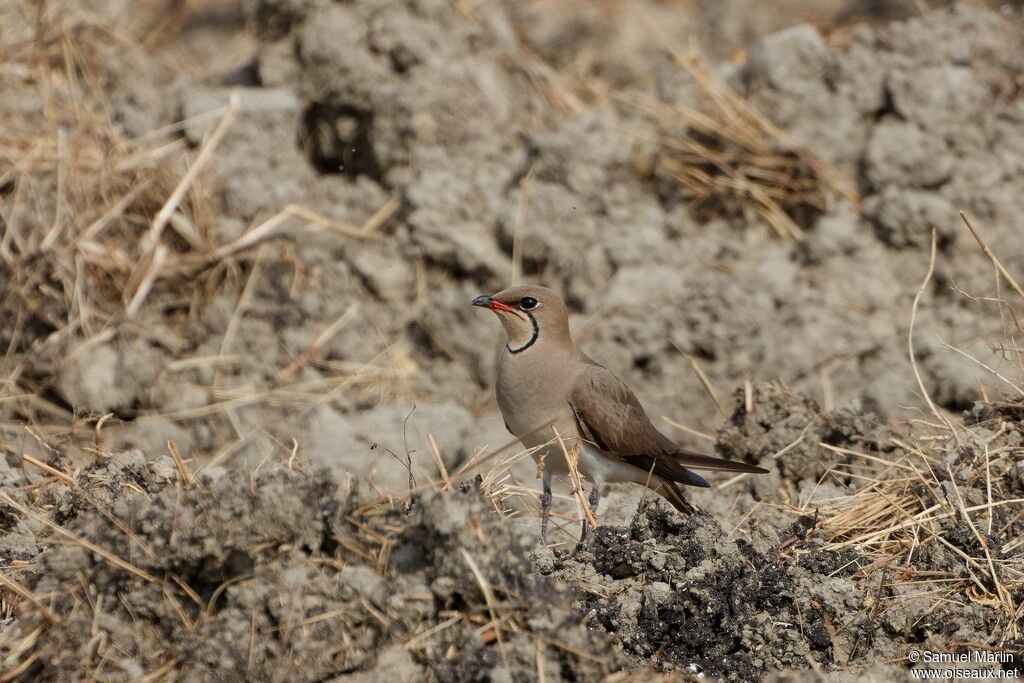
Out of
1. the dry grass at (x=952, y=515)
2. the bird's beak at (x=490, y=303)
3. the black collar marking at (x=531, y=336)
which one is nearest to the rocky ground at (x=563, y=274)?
the dry grass at (x=952, y=515)

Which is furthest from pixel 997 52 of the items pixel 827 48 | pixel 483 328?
pixel 483 328

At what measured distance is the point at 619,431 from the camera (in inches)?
188

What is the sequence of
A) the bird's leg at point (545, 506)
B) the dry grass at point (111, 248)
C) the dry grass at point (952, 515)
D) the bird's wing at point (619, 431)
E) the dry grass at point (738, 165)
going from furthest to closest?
the dry grass at point (738, 165) → the dry grass at point (111, 248) → the bird's wing at point (619, 431) → the bird's leg at point (545, 506) → the dry grass at point (952, 515)

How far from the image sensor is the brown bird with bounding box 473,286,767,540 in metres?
4.75

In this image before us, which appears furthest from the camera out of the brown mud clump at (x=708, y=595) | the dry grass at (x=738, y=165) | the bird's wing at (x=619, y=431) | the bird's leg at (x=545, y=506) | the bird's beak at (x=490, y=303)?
the dry grass at (x=738, y=165)

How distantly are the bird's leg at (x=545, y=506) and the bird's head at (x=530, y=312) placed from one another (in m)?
0.53

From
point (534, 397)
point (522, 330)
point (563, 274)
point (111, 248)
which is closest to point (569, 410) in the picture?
point (534, 397)

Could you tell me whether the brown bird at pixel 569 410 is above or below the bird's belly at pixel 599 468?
above

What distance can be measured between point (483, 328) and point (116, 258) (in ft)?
6.20

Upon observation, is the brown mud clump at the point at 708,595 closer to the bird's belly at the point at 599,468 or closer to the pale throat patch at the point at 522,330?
the bird's belly at the point at 599,468

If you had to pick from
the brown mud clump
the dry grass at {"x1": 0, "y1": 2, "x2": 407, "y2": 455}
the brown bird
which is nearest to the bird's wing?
the brown bird

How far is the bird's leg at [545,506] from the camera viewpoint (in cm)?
454

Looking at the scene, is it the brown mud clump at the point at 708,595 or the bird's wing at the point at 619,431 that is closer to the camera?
the brown mud clump at the point at 708,595

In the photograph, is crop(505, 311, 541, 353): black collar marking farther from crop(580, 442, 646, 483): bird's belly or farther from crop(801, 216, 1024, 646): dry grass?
crop(801, 216, 1024, 646): dry grass
